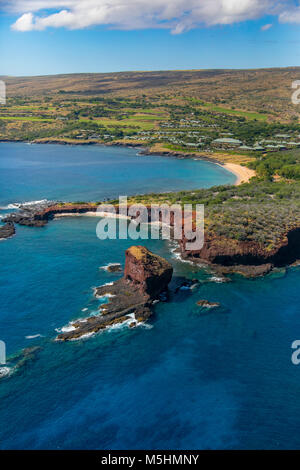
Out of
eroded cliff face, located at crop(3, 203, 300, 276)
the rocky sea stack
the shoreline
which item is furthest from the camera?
the shoreline

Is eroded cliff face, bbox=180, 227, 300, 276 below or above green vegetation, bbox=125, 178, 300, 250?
below

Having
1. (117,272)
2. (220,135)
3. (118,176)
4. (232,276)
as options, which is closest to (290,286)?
(232,276)

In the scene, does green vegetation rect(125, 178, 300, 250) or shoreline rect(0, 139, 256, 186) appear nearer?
green vegetation rect(125, 178, 300, 250)

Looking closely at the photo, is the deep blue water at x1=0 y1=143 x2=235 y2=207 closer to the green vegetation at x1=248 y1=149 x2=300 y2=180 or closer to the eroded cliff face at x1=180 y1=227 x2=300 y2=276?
the green vegetation at x1=248 y1=149 x2=300 y2=180
